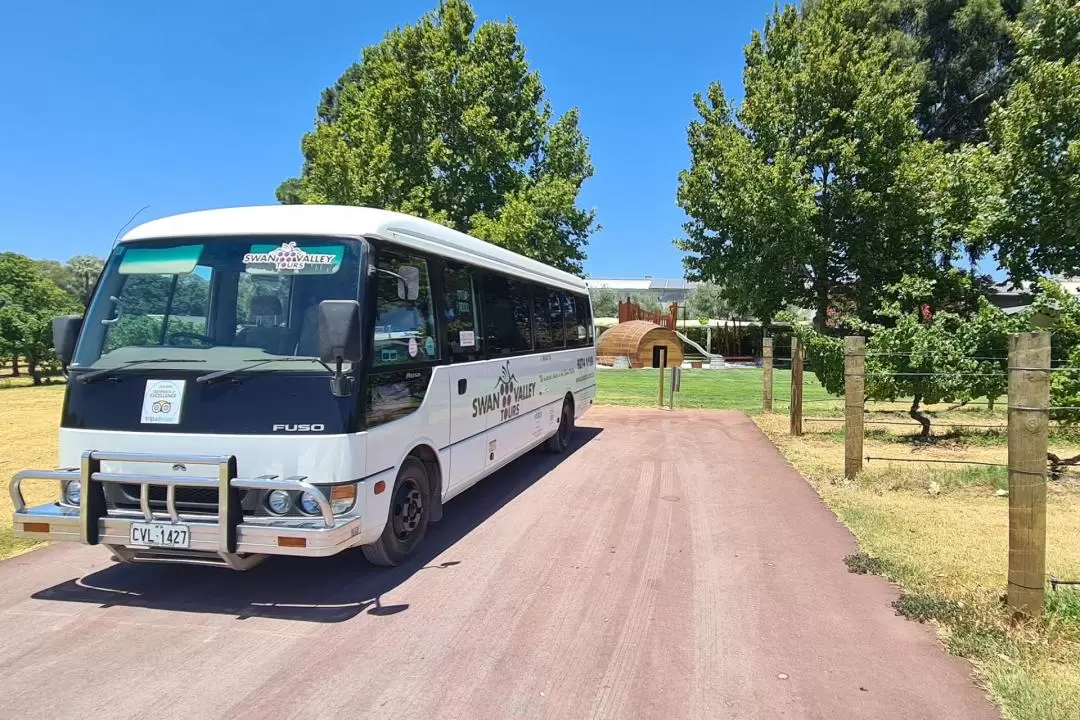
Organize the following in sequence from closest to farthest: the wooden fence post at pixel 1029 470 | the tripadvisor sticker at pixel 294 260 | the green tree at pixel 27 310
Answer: the wooden fence post at pixel 1029 470 → the tripadvisor sticker at pixel 294 260 → the green tree at pixel 27 310

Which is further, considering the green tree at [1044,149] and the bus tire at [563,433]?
the green tree at [1044,149]

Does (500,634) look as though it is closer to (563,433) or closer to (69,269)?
(563,433)

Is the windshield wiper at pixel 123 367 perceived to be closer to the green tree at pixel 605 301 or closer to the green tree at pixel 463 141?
the green tree at pixel 463 141

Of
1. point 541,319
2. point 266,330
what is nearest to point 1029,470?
point 266,330

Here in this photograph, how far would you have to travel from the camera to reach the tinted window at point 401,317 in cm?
505

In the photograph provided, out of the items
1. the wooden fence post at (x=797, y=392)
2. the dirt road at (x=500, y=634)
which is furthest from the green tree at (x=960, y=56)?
the dirt road at (x=500, y=634)

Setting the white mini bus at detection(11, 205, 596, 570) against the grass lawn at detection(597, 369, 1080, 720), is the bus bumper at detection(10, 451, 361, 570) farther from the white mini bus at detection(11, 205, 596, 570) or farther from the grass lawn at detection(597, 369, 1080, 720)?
the grass lawn at detection(597, 369, 1080, 720)

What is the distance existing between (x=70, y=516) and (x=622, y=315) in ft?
133

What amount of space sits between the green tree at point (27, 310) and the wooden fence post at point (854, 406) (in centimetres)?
2515

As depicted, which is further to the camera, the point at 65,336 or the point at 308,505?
the point at 65,336

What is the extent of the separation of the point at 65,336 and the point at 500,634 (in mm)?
3740

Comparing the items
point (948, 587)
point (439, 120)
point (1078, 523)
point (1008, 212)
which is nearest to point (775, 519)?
point (948, 587)

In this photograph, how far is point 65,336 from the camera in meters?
4.92

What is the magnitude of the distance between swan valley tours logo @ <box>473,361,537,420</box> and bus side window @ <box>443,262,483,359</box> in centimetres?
53
